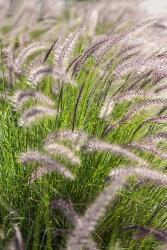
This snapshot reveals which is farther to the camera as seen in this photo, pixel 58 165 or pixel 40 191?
pixel 40 191

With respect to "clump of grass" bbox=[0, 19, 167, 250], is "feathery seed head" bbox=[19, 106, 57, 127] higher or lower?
higher

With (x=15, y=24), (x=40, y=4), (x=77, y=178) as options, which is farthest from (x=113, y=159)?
(x=40, y=4)

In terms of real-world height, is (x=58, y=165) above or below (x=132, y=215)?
above

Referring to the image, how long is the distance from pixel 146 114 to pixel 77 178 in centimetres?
84

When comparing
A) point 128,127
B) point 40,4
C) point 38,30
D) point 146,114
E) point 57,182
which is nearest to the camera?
point 57,182

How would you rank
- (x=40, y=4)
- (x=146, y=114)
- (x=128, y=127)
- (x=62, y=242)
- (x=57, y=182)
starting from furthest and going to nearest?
1. (x=40, y=4)
2. (x=146, y=114)
3. (x=128, y=127)
4. (x=57, y=182)
5. (x=62, y=242)

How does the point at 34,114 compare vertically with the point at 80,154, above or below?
above

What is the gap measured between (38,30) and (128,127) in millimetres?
2788

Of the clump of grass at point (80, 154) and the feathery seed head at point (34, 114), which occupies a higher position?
the feathery seed head at point (34, 114)

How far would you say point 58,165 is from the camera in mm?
1945

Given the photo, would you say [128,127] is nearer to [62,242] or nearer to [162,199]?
[162,199]

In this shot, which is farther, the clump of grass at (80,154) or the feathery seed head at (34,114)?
the clump of grass at (80,154)

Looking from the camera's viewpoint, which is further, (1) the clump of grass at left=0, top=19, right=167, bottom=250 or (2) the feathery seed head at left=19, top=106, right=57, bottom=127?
(1) the clump of grass at left=0, top=19, right=167, bottom=250

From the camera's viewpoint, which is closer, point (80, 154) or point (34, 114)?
point (34, 114)
